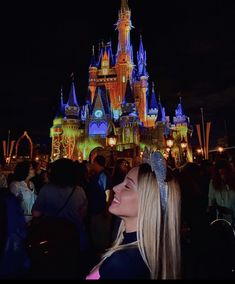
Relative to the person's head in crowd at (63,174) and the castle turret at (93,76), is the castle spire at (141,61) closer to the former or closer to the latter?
the castle turret at (93,76)

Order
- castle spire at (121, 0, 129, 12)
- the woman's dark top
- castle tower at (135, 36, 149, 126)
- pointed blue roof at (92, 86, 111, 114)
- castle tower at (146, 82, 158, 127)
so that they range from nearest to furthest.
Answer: the woman's dark top → pointed blue roof at (92, 86, 111, 114) → castle tower at (146, 82, 158, 127) → castle tower at (135, 36, 149, 126) → castle spire at (121, 0, 129, 12)

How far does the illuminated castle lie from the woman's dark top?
155ft

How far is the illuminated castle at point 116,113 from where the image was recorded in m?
53.6

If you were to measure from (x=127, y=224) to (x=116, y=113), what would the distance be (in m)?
56.6

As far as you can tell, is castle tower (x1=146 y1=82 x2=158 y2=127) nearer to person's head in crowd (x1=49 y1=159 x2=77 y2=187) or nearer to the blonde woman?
person's head in crowd (x1=49 y1=159 x2=77 y2=187)

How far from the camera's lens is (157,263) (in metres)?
1.77

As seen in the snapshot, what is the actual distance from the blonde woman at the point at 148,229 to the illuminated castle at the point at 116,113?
155ft

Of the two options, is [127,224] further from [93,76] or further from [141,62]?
[141,62]

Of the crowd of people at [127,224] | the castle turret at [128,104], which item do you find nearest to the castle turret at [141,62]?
the castle turret at [128,104]

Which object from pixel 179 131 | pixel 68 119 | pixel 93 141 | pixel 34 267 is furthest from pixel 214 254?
pixel 179 131

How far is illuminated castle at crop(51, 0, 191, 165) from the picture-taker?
53.6 metres

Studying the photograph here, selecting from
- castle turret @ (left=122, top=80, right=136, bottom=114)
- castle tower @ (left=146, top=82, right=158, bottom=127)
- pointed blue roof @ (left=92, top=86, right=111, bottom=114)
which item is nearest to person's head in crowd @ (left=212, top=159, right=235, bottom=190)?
castle turret @ (left=122, top=80, right=136, bottom=114)

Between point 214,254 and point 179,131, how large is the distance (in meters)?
60.5

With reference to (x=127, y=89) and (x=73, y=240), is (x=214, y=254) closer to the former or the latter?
(x=73, y=240)
